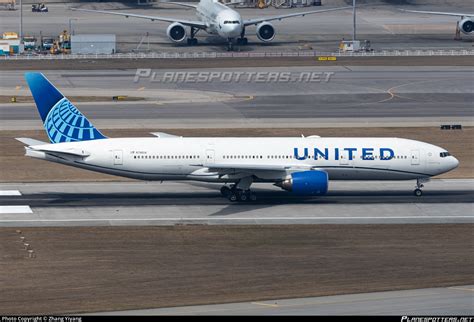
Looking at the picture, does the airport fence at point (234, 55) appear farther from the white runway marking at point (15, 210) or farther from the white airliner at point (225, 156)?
the white runway marking at point (15, 210)

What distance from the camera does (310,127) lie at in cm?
9088

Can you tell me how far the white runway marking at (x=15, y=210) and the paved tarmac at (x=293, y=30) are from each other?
88.9m

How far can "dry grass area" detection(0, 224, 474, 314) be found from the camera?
43.5m

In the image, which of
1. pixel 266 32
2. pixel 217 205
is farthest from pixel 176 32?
pixel 217 205

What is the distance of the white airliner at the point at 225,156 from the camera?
63.1 m

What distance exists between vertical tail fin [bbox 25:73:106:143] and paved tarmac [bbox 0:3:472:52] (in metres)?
85.1

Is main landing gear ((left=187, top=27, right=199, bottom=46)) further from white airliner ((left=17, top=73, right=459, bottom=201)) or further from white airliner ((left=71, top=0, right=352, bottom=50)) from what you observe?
white airliner ((left=17, top=73, right=459, bottom=201))

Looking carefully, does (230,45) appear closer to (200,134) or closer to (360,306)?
(200,134)

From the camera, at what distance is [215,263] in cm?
4919

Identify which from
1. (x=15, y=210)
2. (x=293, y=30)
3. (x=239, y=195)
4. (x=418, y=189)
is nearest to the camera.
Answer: (x=15, y=210)

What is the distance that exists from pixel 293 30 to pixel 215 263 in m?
131

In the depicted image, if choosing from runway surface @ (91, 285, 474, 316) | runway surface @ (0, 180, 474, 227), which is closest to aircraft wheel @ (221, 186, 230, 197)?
runway surface @ (0, 180, 474, 227)

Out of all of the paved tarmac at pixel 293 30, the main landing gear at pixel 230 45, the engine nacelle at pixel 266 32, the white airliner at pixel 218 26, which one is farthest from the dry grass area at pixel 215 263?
the engine nacelle at pixel 266 32

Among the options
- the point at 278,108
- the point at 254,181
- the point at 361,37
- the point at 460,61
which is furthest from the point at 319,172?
the point at 361,37
